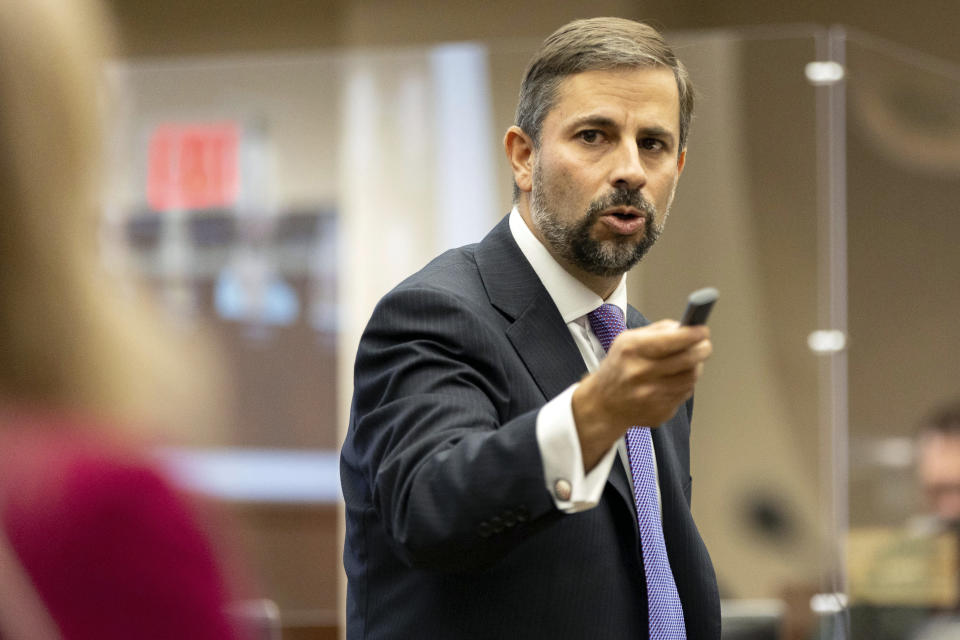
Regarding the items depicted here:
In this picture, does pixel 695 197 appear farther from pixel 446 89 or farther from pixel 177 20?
pixel 177 20

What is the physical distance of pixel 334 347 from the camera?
3.38m

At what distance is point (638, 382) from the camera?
3.47ft

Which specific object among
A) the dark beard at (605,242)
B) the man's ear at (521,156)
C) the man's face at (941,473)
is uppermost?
the man's ear at (521,156)

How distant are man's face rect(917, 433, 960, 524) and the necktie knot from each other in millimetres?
1982

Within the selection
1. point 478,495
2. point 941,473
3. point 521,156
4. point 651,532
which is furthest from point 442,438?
point 941,473

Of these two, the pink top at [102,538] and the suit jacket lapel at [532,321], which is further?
the suit jacket lapel at [532,321]

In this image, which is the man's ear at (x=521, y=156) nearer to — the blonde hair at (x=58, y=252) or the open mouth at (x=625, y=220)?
the open mouth at (x=625, y=220)

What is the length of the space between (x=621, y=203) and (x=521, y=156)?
0.69 feet

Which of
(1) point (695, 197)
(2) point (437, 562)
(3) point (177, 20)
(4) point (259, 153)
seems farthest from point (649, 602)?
(3) point (177, 20)

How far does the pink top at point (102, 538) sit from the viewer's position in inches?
20.8

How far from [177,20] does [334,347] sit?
2483 mm

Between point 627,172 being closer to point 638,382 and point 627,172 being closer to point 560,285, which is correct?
point 560,285

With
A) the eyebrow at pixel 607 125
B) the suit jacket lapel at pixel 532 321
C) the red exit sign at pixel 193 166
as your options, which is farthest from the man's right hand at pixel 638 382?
the red exit sign at pixel 193 166

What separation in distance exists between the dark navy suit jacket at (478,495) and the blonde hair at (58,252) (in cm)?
54
